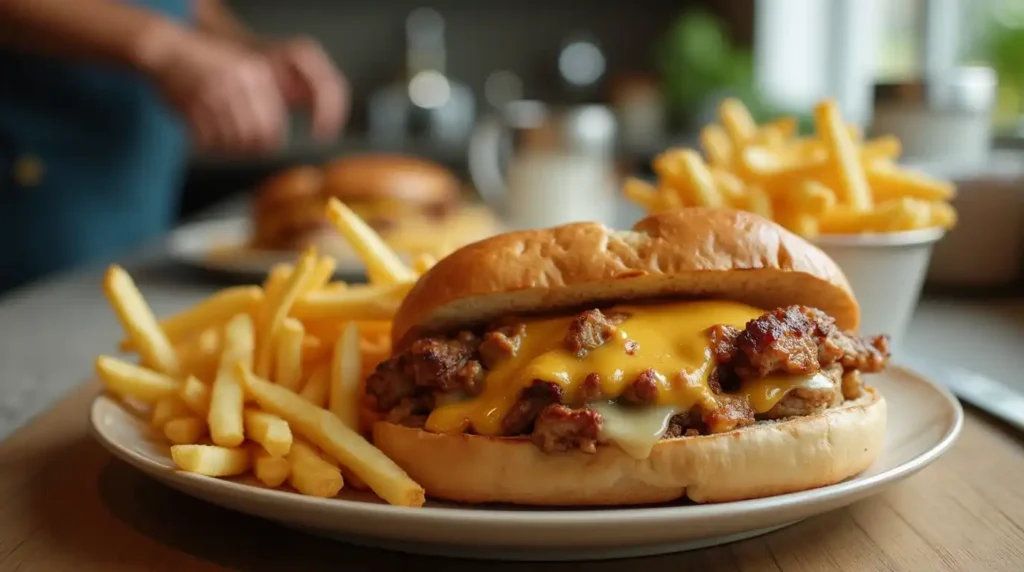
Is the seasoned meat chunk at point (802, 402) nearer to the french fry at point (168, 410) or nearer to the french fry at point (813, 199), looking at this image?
the french fry at point (813, 199)

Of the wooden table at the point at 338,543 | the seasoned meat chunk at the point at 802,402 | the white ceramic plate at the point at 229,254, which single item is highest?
the seasoned meat chunk at the point at 802,402

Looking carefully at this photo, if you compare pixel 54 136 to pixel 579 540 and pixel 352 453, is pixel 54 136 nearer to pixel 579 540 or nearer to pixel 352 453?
pixel 352 453

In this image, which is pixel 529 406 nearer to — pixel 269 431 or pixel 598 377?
pixel 598 377

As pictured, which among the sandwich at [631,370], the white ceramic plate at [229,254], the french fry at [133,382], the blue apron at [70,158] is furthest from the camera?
the blue apron at [70,158]

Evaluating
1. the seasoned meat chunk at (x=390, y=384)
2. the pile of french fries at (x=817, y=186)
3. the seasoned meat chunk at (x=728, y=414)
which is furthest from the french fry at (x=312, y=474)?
the pile of french fries at (x=817, y=186)

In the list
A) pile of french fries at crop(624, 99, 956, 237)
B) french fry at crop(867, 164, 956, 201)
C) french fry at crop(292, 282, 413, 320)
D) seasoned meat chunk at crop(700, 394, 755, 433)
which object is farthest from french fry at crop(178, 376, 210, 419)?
french fry at crop(867, 164, 956, 201)

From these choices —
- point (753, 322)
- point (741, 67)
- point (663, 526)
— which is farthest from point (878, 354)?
point (741, 67)

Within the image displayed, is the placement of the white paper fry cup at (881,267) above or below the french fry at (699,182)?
below
